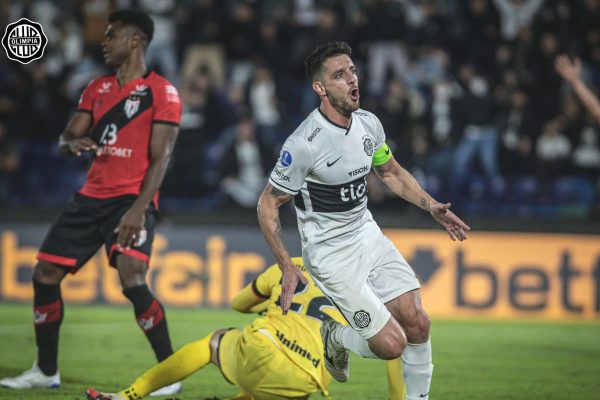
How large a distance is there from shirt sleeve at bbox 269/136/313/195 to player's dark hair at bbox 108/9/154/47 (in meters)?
1.88

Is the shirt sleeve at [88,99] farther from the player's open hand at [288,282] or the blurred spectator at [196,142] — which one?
the blurred spectator at [196,142]

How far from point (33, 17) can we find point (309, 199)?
36.9ft

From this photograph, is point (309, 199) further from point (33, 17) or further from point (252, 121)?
point (33, 17)

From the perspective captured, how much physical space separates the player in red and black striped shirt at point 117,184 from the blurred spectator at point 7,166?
7135mm

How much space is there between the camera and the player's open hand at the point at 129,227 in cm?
683

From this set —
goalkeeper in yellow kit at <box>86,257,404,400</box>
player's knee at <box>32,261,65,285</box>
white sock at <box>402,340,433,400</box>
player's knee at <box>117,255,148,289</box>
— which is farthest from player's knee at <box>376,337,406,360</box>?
player's knee at <box>32,261,65,285</box>

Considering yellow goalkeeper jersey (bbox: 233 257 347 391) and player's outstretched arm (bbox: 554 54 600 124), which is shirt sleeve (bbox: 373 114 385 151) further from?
player's outstretched arm (bbox: 554 54 600 124)

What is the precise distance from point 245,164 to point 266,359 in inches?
341

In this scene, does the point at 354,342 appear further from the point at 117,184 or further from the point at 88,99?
the point at 88,99


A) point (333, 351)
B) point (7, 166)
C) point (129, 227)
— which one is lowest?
point (333, 351)

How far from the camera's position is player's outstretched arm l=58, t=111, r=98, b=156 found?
7141 mm

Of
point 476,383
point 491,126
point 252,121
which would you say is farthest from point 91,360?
point 491,126

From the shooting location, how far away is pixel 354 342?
6035mm

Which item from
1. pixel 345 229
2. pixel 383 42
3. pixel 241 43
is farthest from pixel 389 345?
pixel 241 43
